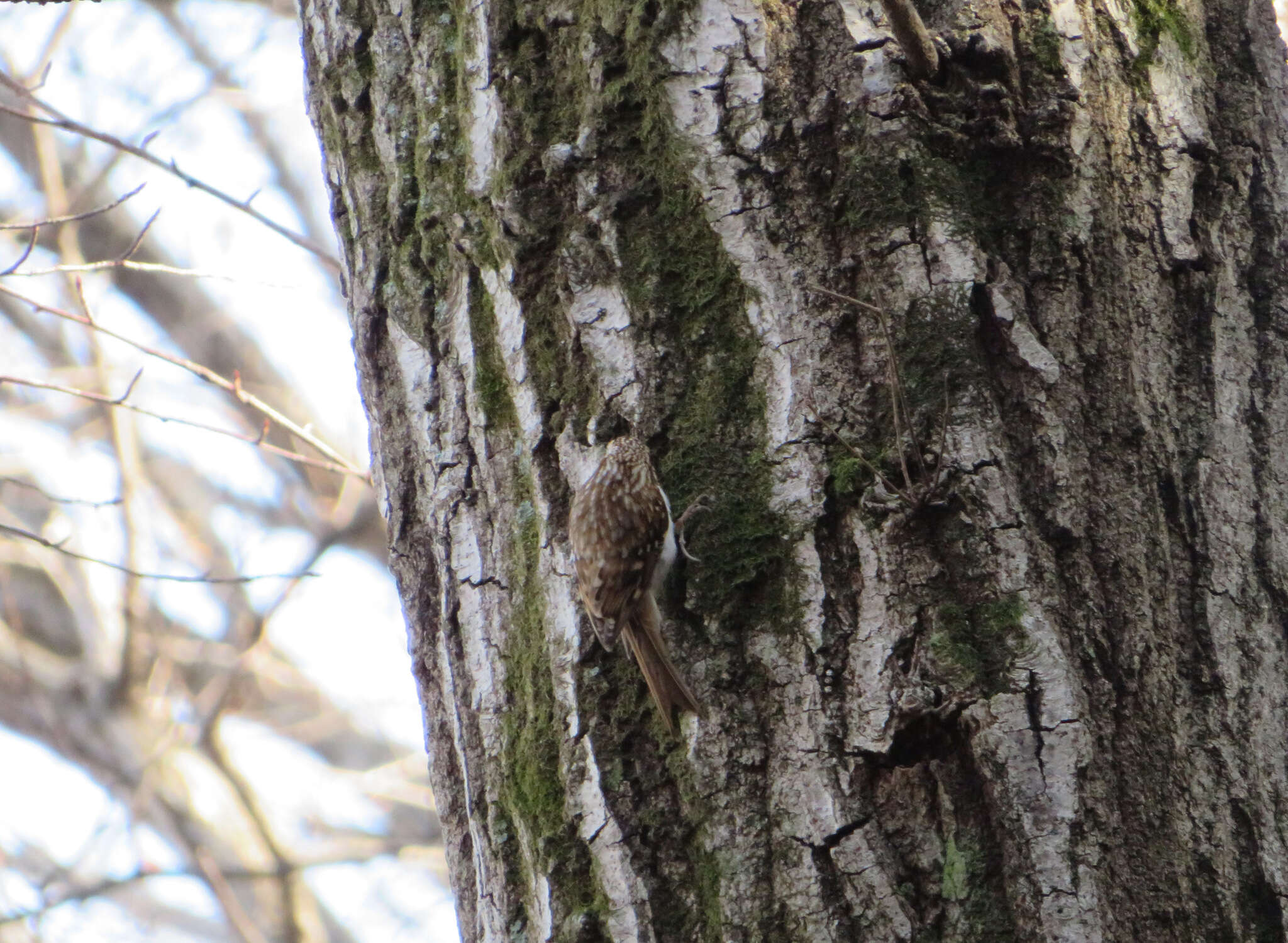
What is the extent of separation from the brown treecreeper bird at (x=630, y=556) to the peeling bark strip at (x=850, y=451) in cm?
3

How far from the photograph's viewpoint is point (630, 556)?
2156 millimetres

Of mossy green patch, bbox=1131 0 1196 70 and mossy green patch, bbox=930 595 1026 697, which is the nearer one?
mossy green patch, bbox=930 595 1026 697

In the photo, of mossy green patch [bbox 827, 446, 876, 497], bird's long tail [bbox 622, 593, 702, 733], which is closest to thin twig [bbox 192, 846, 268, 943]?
bird's long tail [bbox 622, 593, 702, 733]

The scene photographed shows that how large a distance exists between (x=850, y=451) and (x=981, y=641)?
0.30 m

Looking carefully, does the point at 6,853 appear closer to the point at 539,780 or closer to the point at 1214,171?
the point at 539,780

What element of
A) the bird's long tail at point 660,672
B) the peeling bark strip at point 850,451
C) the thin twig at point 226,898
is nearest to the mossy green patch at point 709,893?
the peeling bark strip at point 850,451

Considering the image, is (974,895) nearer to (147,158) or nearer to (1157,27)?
(1157,27)

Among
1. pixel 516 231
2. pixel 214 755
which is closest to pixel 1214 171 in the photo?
pixel 516 231

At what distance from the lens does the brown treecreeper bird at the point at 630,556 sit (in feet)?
5.36

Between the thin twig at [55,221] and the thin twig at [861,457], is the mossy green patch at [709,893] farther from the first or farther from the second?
the thin twig at [55,221]

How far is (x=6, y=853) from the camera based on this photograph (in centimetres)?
822

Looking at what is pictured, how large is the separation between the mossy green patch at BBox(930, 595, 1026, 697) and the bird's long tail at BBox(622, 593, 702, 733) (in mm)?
336

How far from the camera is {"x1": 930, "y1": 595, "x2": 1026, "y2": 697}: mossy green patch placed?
4.76ft

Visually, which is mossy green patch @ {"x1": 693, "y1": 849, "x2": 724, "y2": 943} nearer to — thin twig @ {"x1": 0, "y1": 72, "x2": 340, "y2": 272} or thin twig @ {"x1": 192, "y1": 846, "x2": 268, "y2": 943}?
thin twig @ {"x1": 0, "y1": 72, "x2": 340, "y2": 272}
